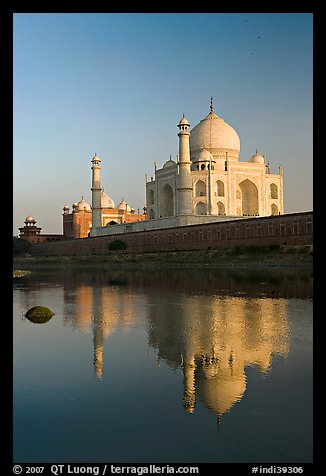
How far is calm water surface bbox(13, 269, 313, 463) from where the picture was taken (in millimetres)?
4871

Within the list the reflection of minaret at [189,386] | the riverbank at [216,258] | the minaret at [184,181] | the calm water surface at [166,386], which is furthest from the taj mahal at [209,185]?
the reflection of minaret at [189,386]

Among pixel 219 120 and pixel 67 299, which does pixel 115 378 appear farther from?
pixel 219 120

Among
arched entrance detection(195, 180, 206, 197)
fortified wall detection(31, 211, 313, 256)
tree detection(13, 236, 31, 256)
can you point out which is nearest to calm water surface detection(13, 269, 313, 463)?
fortified wall detection(31, 211, 313, 256)

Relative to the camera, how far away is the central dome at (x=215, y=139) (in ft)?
165

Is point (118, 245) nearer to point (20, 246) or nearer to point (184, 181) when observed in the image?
point (184, 181)

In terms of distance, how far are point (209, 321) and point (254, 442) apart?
670cm

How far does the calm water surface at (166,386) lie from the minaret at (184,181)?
31.0 metres

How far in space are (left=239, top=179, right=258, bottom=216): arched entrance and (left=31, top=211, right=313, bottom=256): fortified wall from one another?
1073 cm

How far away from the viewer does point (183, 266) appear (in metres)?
35.5

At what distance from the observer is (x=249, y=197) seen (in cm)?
5103

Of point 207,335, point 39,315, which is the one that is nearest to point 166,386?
point 207,335

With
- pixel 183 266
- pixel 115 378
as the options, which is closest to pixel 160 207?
pixel 183 266

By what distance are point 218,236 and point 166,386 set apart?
31433mm
